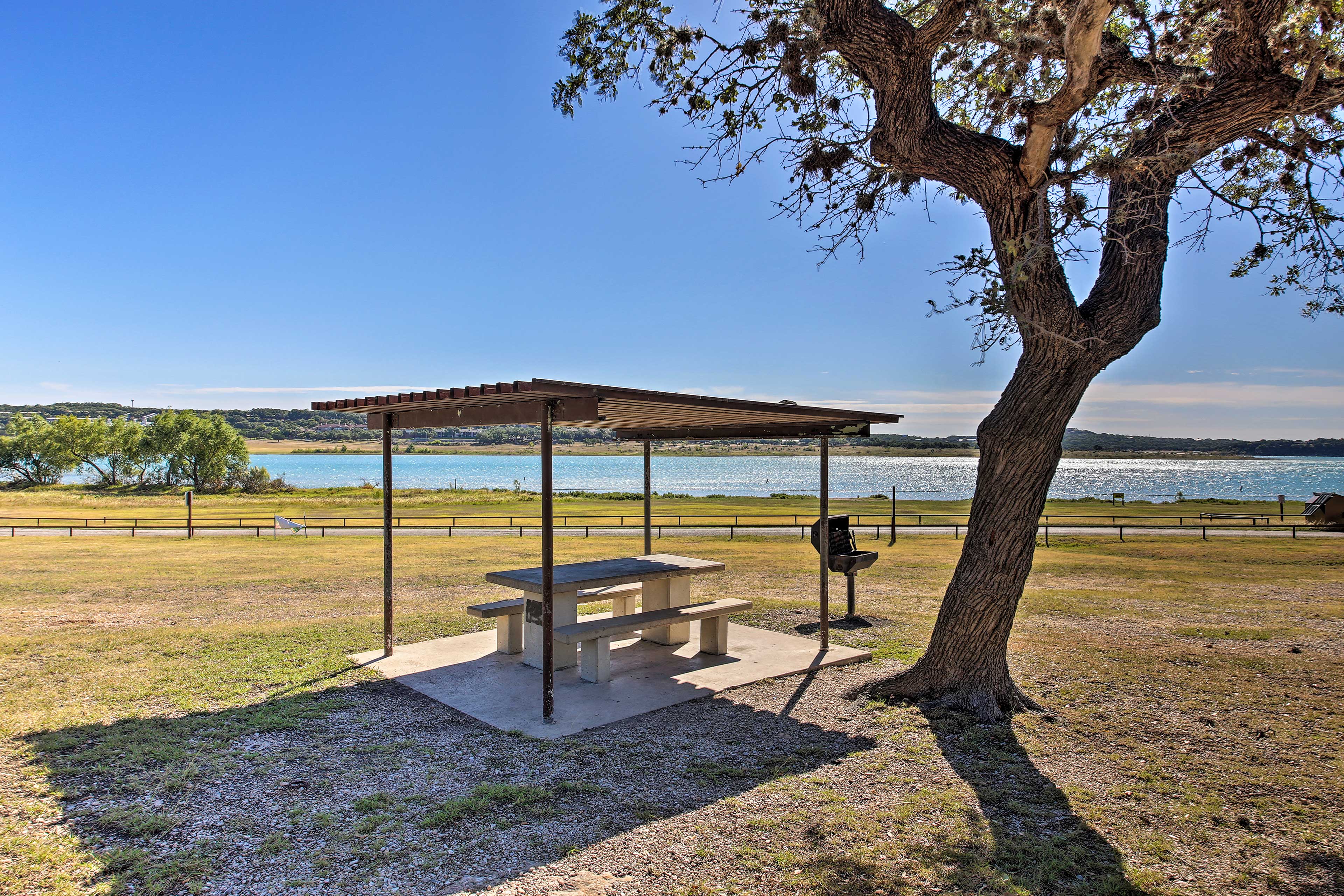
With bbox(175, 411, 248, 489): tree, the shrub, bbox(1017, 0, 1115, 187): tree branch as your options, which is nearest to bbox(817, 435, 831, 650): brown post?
bbox(1017, 0, 1115, 187): tree branch

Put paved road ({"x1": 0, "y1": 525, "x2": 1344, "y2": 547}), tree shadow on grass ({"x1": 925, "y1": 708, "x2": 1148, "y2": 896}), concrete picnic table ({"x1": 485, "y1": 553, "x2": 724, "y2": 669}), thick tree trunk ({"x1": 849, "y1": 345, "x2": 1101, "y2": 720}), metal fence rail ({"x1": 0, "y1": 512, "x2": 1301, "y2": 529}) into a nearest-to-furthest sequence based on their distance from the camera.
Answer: tree shadow on grass ({"x1": 925, "y1": 708, "x2": 1148, "y2": 896}), thick tree trunk ({"x1": 849, "y1": 345, "x2": 1101, "y2": 720}), concrete picnic table ({"x1": 485, "y1": 553, "x2": 724, "y2": 669}), paved road ({"x1": 0, "y1": 525, "x2": 1344, "y2": 547}), metal fence rail ({"x1": 0, "y1": 512, "x2": 1301, "y2": 529})

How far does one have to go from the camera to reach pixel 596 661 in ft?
21.6

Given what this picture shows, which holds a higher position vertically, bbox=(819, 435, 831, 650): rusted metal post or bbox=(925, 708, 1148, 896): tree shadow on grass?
bbox=(819, 435, 831, 650): rusted metal post

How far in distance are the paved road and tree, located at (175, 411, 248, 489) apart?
45540 millimetres

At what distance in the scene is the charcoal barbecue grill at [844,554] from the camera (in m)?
8.75

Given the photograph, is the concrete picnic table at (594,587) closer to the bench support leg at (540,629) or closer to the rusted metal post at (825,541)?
the bench support leg at (540,629)

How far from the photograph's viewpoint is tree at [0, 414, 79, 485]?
2709 inches

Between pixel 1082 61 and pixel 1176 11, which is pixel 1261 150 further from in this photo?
pixel 1082 61

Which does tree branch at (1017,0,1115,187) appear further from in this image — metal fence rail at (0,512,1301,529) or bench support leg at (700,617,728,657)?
metal fence rail at (0,512,1301,529)

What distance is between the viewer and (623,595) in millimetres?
8188

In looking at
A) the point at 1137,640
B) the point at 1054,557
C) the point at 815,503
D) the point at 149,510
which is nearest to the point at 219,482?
the point at 149,510

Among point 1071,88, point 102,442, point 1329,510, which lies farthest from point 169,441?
point 1329,510

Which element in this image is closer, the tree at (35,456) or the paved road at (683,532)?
the paved road at (683,532)

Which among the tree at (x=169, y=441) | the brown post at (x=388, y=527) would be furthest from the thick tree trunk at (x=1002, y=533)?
the tree at (x=169, y=441)
